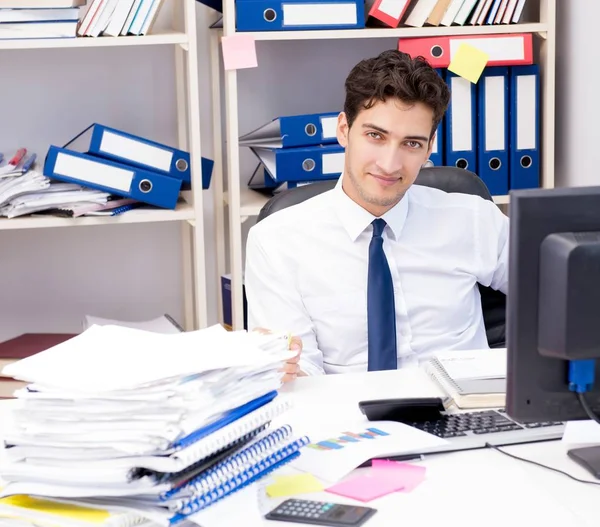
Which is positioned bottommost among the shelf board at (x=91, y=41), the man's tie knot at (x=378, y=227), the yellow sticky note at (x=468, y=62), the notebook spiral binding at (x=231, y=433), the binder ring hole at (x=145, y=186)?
the notebook spiral binding at (x=231, y=433)

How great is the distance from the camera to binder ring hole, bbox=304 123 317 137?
264cm

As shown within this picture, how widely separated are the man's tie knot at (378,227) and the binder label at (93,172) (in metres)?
0.87

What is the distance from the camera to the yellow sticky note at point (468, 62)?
2.64 m

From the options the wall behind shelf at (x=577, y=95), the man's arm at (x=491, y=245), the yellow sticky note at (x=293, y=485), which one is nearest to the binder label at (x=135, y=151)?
the man's arm at (x=491, y=245)

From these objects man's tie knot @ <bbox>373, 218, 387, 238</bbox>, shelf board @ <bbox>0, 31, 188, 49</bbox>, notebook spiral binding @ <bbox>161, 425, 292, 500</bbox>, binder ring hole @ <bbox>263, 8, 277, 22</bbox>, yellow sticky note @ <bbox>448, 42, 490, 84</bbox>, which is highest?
binder ring hole @ <bbox>263, 8, 277, 22</bbox>

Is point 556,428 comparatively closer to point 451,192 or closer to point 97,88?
point 451,192

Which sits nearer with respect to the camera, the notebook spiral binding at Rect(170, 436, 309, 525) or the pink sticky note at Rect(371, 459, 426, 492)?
the notebook spiral binding at Rect(170, 436, 309, 525)

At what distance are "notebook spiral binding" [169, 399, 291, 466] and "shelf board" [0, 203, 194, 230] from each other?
4.73ft

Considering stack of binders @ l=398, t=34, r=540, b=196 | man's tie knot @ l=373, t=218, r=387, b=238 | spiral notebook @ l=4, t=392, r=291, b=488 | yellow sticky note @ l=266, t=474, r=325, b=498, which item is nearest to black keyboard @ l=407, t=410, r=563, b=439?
yellow sticky note @ l=266, t=474, r=325, b=498

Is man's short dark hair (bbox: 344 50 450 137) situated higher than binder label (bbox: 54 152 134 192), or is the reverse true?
man's short dark hair (bbox: 344 50 450 137)

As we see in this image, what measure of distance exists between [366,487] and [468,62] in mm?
1743

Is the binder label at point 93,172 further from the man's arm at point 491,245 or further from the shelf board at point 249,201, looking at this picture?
the man's arm at point 491,245

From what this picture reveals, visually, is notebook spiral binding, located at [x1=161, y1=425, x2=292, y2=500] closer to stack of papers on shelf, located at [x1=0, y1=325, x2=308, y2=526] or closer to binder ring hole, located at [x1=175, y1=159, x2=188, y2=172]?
stack of papers on shelf, located at [x1=0, y1=325, x2=308, y2=526]

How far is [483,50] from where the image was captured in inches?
104
